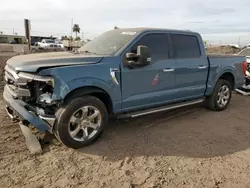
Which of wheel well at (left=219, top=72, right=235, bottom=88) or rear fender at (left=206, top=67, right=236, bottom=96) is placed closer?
rear fender at (left=206, top=67, right=236, bottom=96)

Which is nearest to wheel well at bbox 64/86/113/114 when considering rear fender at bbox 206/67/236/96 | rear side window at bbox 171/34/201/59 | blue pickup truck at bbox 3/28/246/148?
blue pickup truck at bbox 3/28/246/148

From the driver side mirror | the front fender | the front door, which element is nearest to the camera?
the front fender

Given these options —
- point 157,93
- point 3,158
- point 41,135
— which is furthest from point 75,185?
point 157,93

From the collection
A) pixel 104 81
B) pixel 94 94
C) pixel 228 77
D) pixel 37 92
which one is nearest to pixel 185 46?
pixel 228 77

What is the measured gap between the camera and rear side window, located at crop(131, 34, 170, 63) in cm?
463

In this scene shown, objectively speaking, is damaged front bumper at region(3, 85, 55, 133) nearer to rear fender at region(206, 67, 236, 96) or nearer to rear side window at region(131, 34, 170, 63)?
rear side window at region(131, 34, 170, 63)

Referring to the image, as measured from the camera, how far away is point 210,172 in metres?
3.46

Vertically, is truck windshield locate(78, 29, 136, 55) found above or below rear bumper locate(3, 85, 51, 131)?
above

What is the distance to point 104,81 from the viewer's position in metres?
3.97

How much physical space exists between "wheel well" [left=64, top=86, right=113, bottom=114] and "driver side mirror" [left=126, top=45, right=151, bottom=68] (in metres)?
0.67

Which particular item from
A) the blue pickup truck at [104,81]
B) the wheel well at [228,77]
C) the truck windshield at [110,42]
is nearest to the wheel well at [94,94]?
the blue pickup truck at [104,81]

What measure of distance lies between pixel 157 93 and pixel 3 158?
2.80m

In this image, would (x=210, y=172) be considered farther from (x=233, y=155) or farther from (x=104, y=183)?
(x=104, y=183)

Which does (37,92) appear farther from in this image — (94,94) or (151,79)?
(151,79)
